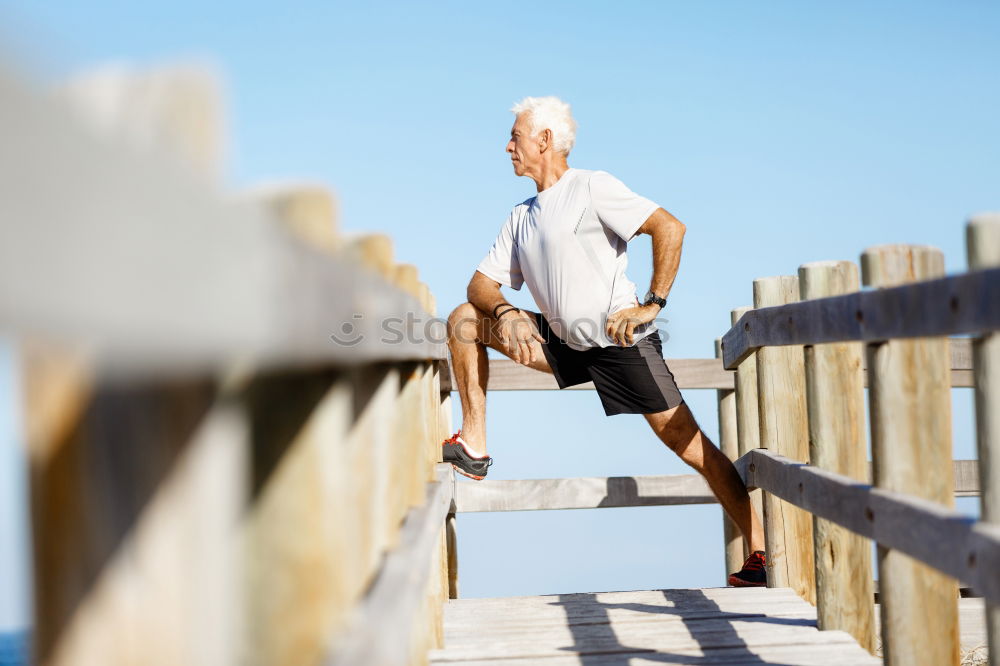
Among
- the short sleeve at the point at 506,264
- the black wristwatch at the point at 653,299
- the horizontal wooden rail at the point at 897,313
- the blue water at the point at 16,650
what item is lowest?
the blue water at the point at 16,650

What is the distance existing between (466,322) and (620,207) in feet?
3.07

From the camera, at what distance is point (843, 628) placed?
11.3ft

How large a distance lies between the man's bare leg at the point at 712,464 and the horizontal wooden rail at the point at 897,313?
2.87 feet

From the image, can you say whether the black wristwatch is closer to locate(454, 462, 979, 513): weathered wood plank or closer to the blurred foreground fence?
locate(454, 462, 979, 513): weathered wood plank

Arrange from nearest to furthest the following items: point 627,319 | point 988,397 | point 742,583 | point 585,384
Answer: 1. point 988,397
2. point 742,583
3. point 627,319
4. point 585,384

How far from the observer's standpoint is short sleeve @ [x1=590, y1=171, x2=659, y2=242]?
456 cm

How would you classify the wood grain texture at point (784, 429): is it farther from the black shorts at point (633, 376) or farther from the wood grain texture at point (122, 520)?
the wood grain texture at point (122, 520)

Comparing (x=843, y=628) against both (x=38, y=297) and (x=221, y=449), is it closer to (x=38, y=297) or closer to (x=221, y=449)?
(x=221, y=449)

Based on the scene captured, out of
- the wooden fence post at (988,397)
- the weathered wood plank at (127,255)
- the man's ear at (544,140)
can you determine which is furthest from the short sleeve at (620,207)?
the weathered wood plank at (127,255)

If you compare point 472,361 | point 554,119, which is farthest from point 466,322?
point 554,119

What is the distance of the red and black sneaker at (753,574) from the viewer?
4.43 meters

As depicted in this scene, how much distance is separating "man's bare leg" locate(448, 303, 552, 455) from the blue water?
2097 millimetres

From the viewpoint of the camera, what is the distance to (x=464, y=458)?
4977mm

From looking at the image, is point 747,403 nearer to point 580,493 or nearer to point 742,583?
point 742,583
